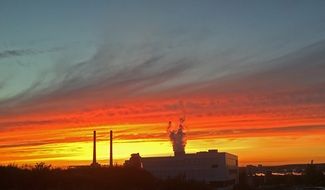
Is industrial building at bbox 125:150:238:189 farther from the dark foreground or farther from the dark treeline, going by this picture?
the dark treeline

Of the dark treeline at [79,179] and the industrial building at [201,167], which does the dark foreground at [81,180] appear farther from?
the industrial building at [201,167]

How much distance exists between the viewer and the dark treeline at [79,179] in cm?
3080

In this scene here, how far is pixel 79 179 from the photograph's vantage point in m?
34.5

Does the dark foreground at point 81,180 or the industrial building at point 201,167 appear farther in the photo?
the industrial building at point 201,167

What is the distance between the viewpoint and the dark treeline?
30797 millimetres

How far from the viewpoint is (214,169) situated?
115 metres

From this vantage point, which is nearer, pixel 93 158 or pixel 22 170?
pixel 22 170

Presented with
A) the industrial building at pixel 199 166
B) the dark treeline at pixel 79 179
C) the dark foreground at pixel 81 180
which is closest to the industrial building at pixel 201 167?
the industrial building at pixel 199 166

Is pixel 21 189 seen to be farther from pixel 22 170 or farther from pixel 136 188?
pixel 136 188

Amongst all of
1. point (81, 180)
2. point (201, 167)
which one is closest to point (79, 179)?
point (81, 180)

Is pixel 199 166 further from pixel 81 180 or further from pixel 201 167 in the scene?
pixel 81 180

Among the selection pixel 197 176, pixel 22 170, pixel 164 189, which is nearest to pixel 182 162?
pixel 197 176

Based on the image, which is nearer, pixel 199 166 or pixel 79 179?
pixel 79 179

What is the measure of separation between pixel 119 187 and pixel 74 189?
6546mm
